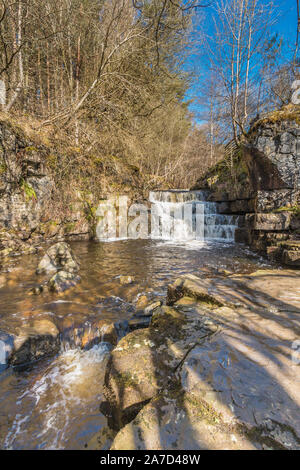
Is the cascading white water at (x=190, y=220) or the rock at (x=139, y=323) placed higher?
the cascading white water at (x=190, y=220)

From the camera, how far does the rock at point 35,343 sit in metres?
2.06

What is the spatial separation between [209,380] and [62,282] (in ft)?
10.00

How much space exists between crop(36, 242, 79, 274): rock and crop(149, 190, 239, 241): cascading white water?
5044 millimetres

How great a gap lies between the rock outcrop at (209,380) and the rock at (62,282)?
84.4 inches

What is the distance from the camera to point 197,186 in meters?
11.5

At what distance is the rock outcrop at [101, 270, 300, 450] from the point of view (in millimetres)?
939

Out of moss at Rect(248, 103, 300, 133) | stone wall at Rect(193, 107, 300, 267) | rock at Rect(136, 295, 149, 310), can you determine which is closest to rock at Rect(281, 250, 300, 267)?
stone wall at Rect(193, 107, 300, 267)

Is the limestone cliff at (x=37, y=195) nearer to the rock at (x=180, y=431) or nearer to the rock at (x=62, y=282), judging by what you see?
the rock at (x=62, y=282)

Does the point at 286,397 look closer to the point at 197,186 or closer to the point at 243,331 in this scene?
the point at 243,331

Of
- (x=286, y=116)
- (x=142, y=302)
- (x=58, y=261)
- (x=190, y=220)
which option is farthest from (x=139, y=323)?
(x=190, y=220)

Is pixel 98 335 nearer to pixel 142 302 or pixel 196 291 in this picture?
pixel 142 302

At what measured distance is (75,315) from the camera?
2.79 m

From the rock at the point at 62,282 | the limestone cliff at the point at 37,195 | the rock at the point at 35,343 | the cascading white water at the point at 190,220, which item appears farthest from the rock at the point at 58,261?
the cascading white water at the point at 190,220

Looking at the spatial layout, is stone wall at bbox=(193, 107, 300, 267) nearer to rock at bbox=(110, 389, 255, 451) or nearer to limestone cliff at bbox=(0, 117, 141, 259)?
rock at bbox=(110, 389, 255, 451)
